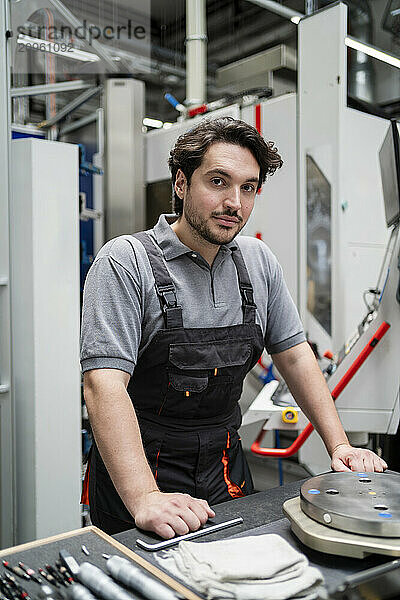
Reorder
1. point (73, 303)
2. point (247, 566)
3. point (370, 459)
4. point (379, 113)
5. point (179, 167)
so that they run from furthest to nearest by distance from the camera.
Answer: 1. point (379, 113)
2. point (73, 303)
3. point (179, 167)
4. point (370, 459)
5. point (247, 566)

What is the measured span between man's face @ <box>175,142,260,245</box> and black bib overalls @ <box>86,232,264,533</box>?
0.47ft

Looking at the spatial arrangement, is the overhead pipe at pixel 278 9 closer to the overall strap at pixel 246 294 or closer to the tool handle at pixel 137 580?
the overall strap at pixel 246 294

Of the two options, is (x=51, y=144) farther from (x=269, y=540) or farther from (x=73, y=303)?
(x=269, y=540)

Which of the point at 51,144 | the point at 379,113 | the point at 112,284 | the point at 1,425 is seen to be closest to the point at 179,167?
the point at 112,284

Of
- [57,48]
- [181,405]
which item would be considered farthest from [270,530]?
[57,48]

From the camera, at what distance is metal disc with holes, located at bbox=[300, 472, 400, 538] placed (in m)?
0.84

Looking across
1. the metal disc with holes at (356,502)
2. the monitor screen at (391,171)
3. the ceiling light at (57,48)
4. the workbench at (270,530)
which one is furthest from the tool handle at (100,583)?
the ceiling light at (57,48)

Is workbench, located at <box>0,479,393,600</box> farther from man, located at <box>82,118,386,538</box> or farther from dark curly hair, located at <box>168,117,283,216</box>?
dark curly hair, located at <box>168,117,283,216</box>

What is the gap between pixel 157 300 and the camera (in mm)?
1332

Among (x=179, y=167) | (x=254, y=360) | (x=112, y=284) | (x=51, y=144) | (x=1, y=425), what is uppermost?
(x=51, y=144)

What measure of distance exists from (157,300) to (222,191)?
30 centimetres

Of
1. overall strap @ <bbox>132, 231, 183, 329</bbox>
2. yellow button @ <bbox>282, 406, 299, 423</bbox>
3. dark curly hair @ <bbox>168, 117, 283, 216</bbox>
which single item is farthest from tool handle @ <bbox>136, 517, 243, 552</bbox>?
yellow button @ <bbox>282, 406, 299, 423</bbox>

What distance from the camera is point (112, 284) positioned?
50.5 inches

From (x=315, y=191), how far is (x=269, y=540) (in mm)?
2203
